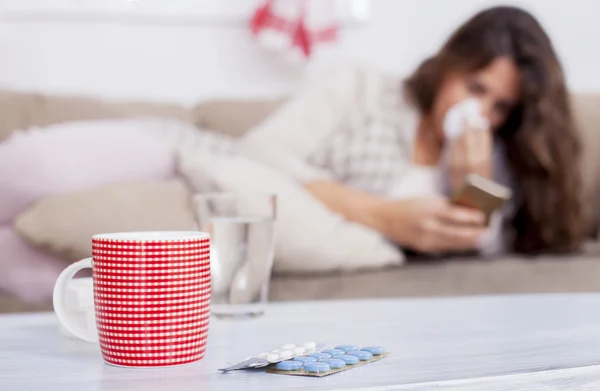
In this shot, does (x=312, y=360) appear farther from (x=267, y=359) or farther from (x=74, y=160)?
(x=74, y=160)

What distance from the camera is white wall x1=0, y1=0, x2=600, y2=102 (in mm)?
2143

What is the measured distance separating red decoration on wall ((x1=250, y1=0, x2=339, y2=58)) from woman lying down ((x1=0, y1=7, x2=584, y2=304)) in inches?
14.3

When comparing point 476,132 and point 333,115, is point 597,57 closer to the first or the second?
point 476,132

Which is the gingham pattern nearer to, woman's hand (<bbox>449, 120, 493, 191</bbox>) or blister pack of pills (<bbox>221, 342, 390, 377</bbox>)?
blister pack of pills (<bbox>221, 342, 390, 377</bbox>)

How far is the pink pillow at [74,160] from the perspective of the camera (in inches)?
53.1

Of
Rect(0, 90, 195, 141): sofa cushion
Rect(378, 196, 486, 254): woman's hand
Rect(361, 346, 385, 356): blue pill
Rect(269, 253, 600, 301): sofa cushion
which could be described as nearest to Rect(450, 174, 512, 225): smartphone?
Rect(378, 196, 486, 254): woman's hand

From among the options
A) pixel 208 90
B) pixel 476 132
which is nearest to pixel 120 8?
pixel 208 90

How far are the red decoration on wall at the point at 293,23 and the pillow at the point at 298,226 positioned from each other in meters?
0.78

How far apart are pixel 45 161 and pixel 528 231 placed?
1.14m

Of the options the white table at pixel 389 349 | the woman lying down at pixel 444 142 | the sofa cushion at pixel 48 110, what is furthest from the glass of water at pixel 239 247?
the sofa cushion at pixel 48 110

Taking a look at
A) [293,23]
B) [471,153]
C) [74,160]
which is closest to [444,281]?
[471,153]

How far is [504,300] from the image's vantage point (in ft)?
3.00

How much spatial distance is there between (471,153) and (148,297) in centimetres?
140

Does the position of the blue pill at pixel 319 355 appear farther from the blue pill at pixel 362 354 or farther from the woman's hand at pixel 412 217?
the woman's hand at pixel 412 217
